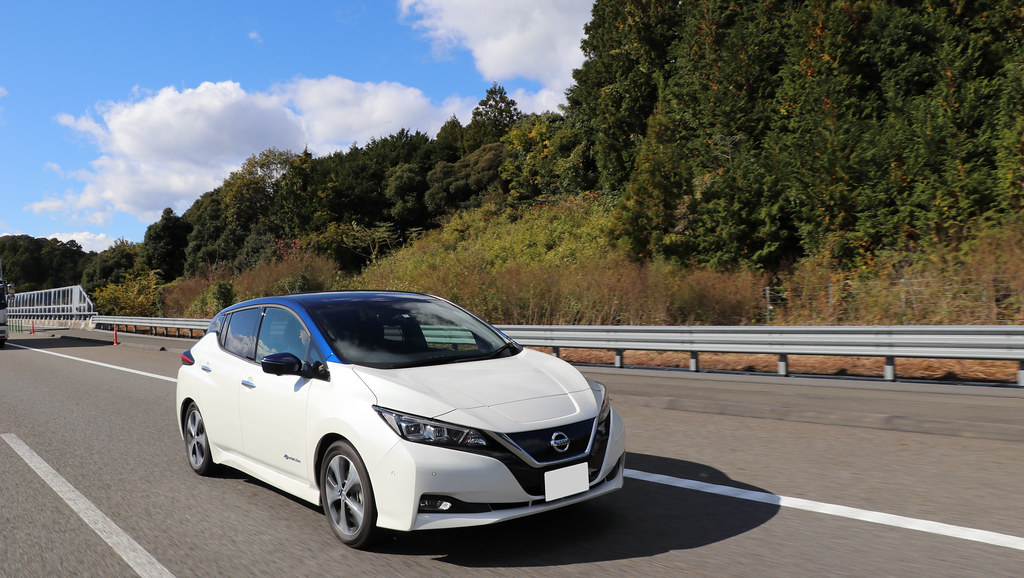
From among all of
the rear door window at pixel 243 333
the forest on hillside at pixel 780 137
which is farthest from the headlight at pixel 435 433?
the forest on hillside at pixel 780 137

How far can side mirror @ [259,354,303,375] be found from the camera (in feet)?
15.8

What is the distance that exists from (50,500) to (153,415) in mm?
4332

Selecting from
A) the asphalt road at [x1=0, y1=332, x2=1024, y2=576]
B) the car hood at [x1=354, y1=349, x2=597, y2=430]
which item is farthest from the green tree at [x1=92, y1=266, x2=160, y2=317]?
the car hood at [x1=354, y1=349, x2=597, y2=430]

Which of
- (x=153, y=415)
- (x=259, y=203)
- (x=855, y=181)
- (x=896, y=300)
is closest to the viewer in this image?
(x=153, y=415)

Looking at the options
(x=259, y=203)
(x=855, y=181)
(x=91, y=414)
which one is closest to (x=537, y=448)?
(x=91, y=414)

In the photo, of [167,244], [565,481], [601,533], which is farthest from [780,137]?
[167,244]

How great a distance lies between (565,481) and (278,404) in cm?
210

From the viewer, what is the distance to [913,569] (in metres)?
3.62

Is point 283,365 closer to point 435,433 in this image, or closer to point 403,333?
point 403,333

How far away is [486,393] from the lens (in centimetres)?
424

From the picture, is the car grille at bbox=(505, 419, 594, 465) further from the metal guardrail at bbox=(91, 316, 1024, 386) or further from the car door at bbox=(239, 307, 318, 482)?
the metal guardrail at bbox=(91, 316, 1024, 386)

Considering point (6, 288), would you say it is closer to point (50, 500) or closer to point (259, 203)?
point (50, 500)

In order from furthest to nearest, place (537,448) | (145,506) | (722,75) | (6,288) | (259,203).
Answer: (259,203), (722,75), (6,288), (145,506), (537,448)

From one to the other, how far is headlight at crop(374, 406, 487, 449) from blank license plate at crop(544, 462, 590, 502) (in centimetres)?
41
